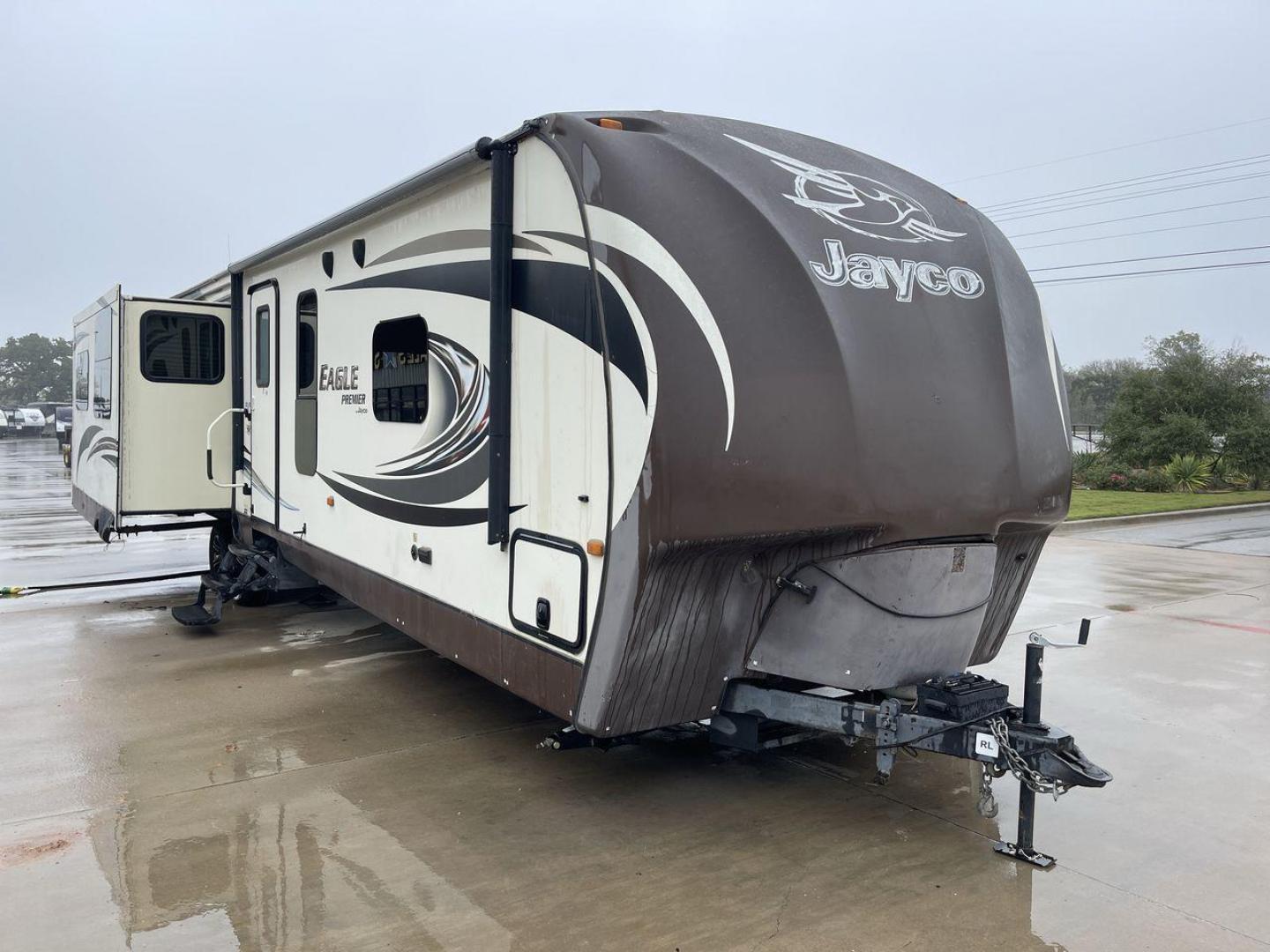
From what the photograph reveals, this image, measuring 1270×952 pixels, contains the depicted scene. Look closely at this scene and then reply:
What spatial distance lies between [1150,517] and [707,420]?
53.7ft

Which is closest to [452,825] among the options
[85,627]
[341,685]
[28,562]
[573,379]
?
[573,379]

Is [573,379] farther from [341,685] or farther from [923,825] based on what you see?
[341,685]

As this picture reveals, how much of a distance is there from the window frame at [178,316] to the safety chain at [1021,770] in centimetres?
701

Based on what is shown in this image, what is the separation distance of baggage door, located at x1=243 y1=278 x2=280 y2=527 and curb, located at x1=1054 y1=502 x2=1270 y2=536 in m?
10.7

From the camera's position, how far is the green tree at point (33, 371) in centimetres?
7550

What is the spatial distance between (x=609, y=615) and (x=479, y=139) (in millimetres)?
2105

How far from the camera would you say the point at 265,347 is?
7898 millimetres

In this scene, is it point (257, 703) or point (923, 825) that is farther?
point (257, 703)

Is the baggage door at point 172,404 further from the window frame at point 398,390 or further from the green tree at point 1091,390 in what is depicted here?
the green tree at point 1091,390

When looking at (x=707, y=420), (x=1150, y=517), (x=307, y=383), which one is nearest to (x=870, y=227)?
(x=707, y=420)

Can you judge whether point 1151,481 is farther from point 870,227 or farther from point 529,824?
point 529,824

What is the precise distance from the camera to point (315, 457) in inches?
267

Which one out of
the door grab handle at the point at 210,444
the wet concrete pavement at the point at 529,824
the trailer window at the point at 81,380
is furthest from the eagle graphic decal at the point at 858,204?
the trailer window at the point at 81,380

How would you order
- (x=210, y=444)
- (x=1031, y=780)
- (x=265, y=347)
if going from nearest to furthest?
1. (x=1031, y=780)
2. (x=265, y=347)
3. (x=210, y=444)
